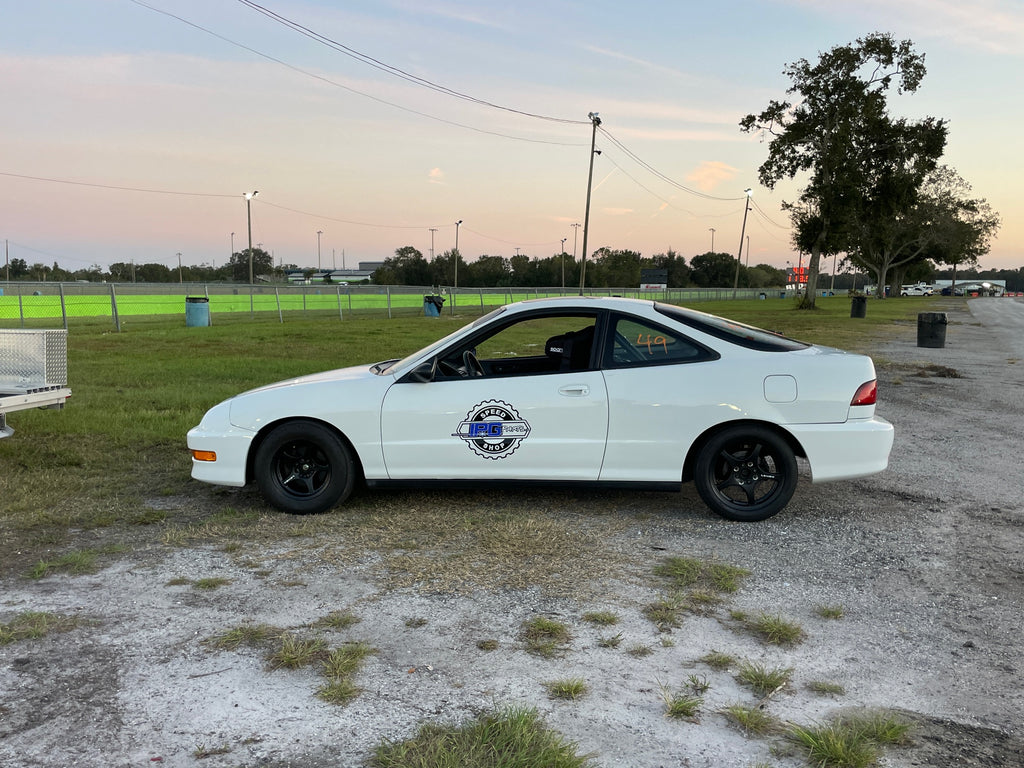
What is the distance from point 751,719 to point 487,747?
3.10 ft

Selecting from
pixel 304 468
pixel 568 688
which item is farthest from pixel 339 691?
pixel 304 468

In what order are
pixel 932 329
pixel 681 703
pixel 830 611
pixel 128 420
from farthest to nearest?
pixel 932 329
pixel 128 420
pixel 830 611
pixel 681 703

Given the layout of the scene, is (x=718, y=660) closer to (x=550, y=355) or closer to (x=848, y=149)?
(x=550, y=355)

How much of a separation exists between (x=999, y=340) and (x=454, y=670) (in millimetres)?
24051

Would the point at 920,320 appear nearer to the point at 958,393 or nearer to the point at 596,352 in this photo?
the point at 958,393

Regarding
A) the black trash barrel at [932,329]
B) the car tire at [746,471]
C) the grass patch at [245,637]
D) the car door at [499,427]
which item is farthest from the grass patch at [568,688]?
the black trash barrel at [932,329]

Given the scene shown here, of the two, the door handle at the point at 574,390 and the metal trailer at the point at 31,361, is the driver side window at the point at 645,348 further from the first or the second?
the metal trailer at the point at 31,361

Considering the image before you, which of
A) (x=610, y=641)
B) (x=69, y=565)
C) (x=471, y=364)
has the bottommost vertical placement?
(x=69, y=565)

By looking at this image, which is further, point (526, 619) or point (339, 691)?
point (526, 619)

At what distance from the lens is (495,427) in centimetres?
502

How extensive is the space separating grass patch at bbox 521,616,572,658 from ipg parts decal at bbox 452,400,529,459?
159 cm

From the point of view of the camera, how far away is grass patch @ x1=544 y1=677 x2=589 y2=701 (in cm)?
292

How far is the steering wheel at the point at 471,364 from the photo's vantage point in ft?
17.0

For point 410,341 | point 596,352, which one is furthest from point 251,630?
point 410,341
